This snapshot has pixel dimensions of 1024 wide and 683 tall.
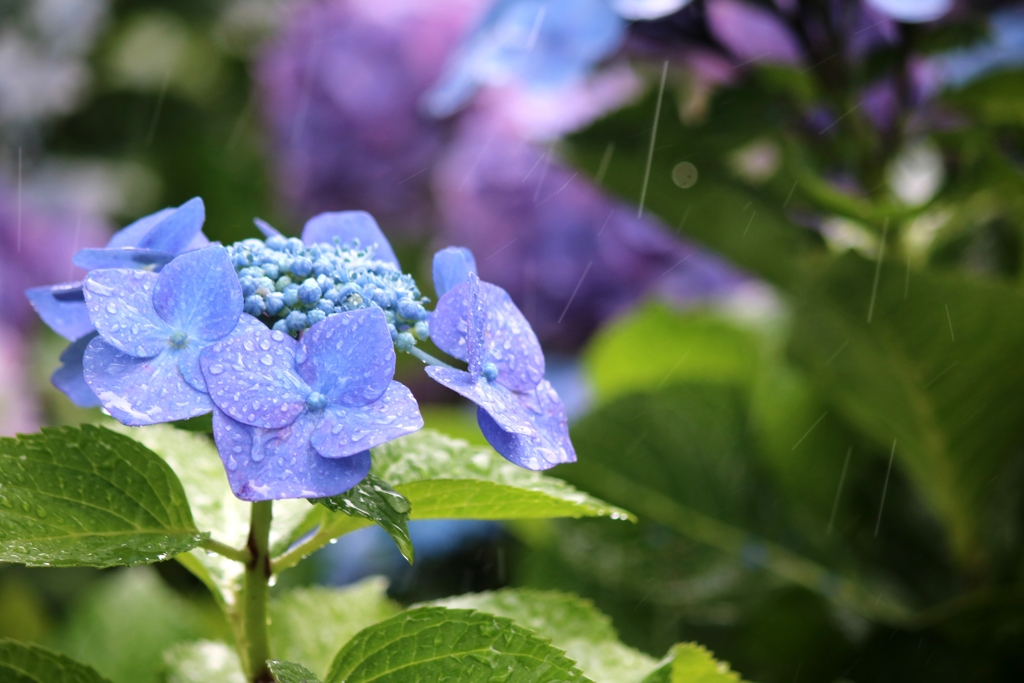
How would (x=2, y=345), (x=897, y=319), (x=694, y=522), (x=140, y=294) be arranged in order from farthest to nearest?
(x=2, y=345), (x=694, y=522), (x=897, y=319), (x=140, y=294)

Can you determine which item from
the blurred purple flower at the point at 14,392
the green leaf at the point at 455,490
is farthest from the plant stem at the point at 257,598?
the blurred purple flower at the point at 14,392

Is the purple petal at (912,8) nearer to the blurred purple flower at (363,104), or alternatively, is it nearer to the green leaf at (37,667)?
the green leaf at (37,667)

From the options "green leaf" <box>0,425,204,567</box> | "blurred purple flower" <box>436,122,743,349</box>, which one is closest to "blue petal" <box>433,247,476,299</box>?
"green leaf" <box>0,425,204,567</box>

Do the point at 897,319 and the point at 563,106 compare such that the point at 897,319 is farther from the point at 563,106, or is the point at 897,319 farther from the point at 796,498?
the point at 563,106

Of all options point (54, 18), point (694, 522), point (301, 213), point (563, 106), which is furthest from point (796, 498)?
point (54, 18)

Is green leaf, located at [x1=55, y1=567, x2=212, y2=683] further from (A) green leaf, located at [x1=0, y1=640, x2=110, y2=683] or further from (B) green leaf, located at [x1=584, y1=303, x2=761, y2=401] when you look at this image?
(B) green leaf, located at [x1=584, y1=303, x2=761, y2=401]

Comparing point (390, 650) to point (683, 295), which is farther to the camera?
point (683, 295)

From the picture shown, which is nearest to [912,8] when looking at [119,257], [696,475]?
[696,475]

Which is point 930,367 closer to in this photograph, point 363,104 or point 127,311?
point 127,311
